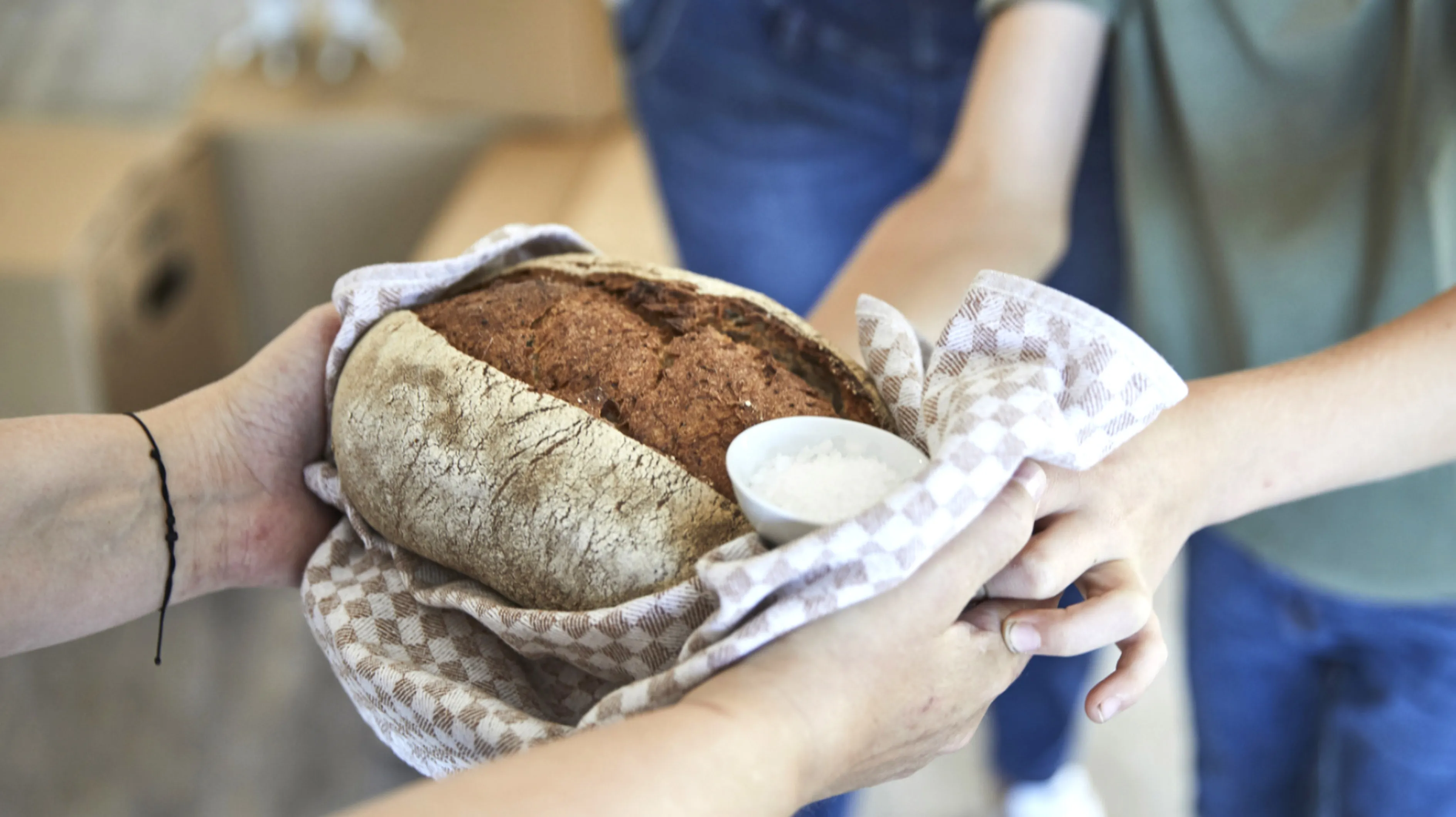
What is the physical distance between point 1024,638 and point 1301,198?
513mm

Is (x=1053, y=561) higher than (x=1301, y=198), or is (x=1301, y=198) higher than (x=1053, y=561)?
(x=1301, y=198)

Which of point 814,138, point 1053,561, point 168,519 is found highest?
point 814,138

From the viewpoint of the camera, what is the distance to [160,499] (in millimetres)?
726

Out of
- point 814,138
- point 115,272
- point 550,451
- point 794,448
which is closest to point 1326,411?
point 794,448

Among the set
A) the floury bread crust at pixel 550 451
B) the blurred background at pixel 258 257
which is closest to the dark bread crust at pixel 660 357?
the floury bread crust at pixel 550 451

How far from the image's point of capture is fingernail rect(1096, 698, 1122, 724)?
1.83 feet

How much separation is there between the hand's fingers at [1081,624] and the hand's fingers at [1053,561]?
0.01 metres

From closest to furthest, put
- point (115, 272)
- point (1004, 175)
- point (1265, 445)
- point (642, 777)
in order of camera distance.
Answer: point (642, 777) < point (1265, 445) < point (1004, 175) < point (115, 272)

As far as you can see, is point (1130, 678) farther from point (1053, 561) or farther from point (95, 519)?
point (95, 519)

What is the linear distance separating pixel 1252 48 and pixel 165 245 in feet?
3.53

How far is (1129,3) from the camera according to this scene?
0.90 m

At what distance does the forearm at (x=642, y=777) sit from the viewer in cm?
42

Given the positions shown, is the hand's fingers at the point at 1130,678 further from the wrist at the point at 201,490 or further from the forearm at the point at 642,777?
the wrist at the point at 201,490

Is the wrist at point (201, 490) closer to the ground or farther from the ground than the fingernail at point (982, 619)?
closer to the ground
